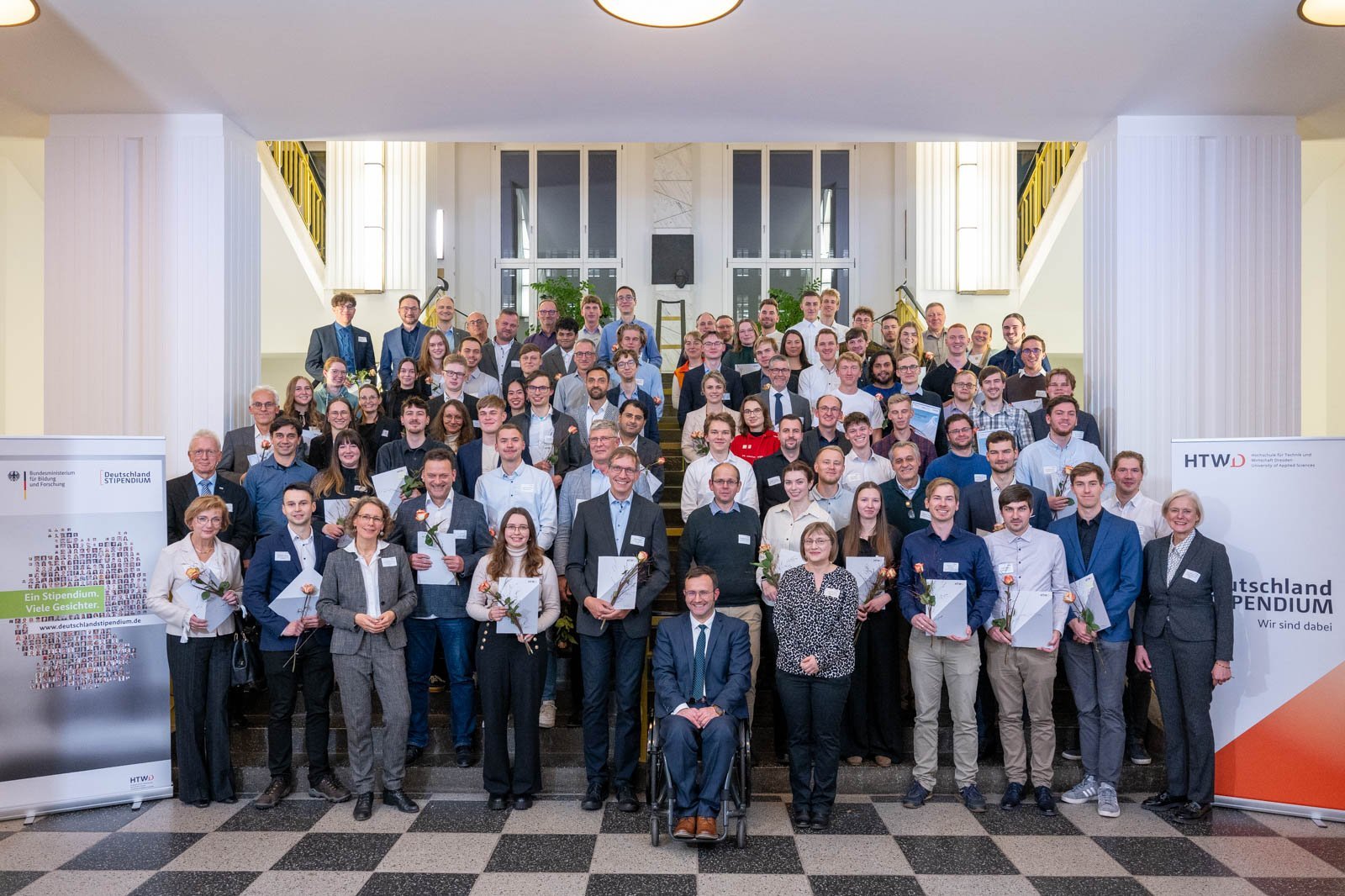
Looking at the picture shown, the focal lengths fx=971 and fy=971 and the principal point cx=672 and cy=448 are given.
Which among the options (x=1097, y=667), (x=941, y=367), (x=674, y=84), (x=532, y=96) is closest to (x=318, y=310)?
(x=532, y=96)

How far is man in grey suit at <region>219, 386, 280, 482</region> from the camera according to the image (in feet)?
20.3

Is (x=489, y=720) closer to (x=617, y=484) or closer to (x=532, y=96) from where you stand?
(x=617, y=484)

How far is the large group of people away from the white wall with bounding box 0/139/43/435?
473 cm

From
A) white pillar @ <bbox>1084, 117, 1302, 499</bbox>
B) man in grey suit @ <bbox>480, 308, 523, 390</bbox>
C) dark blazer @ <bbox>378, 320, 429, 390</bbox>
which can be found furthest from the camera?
dark blazer @ <bbox>378, 320, 429, 390</bbox>

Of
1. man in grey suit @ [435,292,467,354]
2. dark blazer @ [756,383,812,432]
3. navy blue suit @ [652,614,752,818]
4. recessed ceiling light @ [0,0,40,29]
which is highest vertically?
recessed ceiling light @ [0,0,40,29]

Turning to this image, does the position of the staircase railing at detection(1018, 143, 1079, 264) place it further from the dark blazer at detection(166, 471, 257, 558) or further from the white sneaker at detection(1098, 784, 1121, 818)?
the dark blazer at detection(166, 471, 257, 558)

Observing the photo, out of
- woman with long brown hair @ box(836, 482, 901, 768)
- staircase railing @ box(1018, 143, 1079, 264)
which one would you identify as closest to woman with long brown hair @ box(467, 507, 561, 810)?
woman with long brown hair @ box(836, 482, 901, 768)

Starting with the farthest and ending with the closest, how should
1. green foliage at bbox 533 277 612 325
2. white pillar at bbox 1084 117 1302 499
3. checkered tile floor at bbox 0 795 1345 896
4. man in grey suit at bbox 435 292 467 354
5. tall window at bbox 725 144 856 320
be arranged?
1. tall window at bbox 725 144 856 320
2. green foliage at bbox 533 277 612 325
3. man in grey suit at bbox 435 292 467 354
4. white pillar at bbox 1084 117 1302 499
5. checkered tile floor at bbox 0 795 1345 896

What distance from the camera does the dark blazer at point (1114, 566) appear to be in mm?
5012

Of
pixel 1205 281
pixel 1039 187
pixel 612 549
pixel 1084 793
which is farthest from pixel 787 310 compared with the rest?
pixel 1084 793

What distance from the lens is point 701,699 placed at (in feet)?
15.5

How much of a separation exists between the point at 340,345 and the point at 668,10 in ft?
14.1

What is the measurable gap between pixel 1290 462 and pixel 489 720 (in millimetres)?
4344

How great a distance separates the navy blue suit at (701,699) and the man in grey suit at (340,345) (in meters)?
4.19
